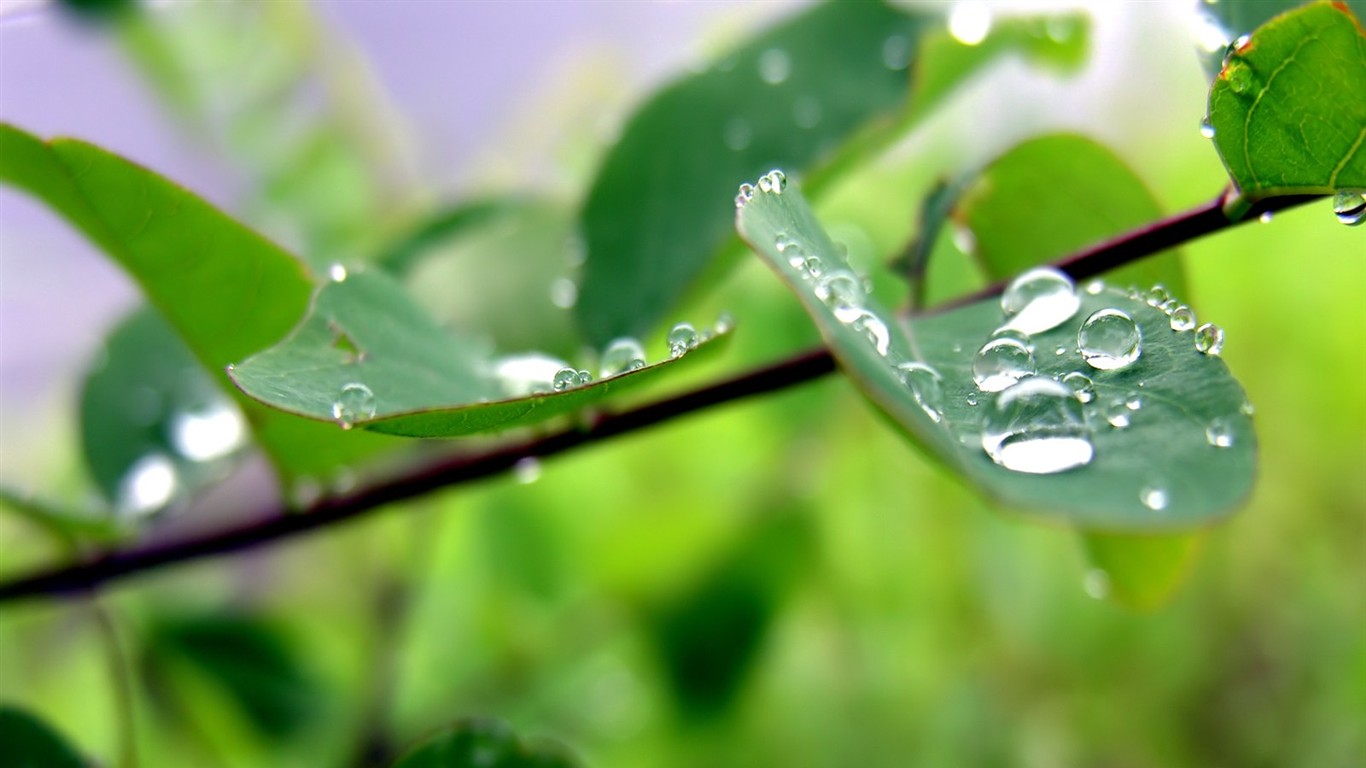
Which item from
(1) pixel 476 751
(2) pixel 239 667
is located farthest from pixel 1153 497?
(2) pixel 239 667

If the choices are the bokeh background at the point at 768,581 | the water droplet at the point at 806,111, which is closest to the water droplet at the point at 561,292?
the bokeh background at the point at 768,581

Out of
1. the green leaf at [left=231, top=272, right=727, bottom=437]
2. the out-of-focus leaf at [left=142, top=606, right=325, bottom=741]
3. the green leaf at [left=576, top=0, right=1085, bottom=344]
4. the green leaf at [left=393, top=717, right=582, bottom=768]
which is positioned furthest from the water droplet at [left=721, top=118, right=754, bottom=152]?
the out-of-focus leaf at [left=142, top=606, right=325, bottom=741]

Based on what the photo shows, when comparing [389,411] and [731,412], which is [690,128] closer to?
[389,411]

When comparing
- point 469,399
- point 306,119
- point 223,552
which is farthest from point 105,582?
point 306,119

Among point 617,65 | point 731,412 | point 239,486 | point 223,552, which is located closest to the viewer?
point 223,552

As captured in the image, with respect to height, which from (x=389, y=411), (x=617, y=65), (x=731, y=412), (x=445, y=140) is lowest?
(x=389, y=411)

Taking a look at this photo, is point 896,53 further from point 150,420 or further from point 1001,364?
point 150,420
